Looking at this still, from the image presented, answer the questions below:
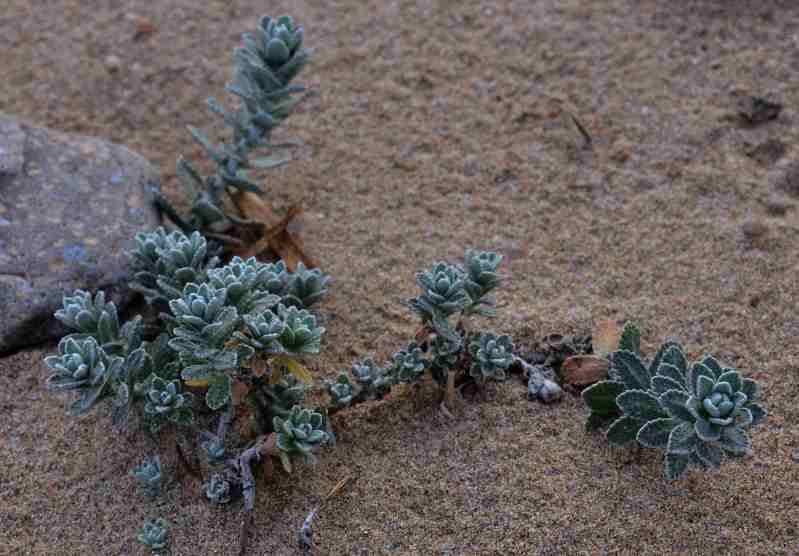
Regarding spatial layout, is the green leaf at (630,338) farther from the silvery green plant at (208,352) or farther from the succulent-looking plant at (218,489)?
the succulent-looking plant at (218,489)

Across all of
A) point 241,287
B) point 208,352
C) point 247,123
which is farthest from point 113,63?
point 208,352

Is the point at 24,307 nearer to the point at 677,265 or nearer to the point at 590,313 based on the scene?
the point at 590,313

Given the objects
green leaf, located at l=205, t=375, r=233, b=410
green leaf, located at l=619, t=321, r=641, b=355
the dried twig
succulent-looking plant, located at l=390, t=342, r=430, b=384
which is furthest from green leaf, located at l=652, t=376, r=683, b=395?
green leaf, located at l=205, t=375, r=233, b=410

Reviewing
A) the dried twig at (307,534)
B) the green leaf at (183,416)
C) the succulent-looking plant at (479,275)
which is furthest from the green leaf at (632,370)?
the green leaf at (183,416)

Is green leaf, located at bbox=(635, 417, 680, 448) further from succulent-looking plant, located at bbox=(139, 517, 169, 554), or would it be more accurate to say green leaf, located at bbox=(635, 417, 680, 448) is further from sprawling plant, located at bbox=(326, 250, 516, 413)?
succulent-looking plant, located at bbox=(139, 517, 169, 554)

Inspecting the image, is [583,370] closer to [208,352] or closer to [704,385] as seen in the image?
[704,385]

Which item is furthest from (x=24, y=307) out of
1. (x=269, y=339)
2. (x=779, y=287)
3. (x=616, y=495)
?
(x=779, y=287)
